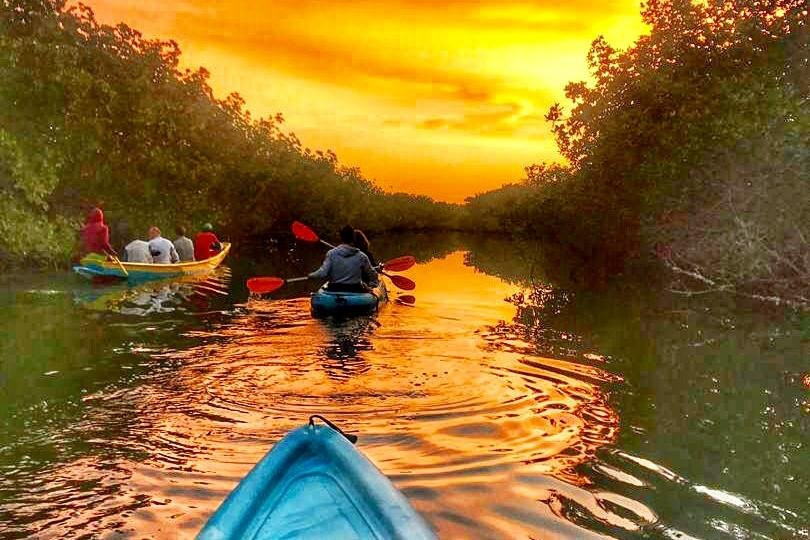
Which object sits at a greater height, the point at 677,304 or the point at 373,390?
the point at 677,304

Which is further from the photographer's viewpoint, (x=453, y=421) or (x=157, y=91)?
(x=157, y=91)

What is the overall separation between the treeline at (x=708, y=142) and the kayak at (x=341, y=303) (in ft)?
31.7

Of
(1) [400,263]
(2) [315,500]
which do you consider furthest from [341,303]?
(2) [315,500]

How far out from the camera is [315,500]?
396 cm

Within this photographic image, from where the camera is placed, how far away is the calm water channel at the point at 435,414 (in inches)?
212

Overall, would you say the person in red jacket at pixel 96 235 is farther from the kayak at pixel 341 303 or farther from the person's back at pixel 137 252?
the kayak at pixel 341 303

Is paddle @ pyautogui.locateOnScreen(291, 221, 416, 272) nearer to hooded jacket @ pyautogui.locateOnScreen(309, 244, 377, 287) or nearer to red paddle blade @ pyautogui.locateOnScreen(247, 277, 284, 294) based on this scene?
red paddle blade @ pyautogui.locateOnScreen(247, 277, 284, 294)

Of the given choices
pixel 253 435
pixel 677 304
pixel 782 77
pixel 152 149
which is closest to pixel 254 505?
pixel 253 435

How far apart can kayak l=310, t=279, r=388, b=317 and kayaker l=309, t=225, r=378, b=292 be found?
193 millimetres

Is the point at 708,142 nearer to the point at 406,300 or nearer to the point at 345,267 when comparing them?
the point at 406,300

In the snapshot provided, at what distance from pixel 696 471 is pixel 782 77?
2003cm

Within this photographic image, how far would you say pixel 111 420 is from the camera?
7.45 m

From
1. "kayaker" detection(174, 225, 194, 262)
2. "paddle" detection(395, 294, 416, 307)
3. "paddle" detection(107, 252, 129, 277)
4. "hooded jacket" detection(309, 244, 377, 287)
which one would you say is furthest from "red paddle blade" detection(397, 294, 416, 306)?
"kayaker" detection(174, 225, 194, 262)

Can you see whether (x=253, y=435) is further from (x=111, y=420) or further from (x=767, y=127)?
(x=767, y=127)
